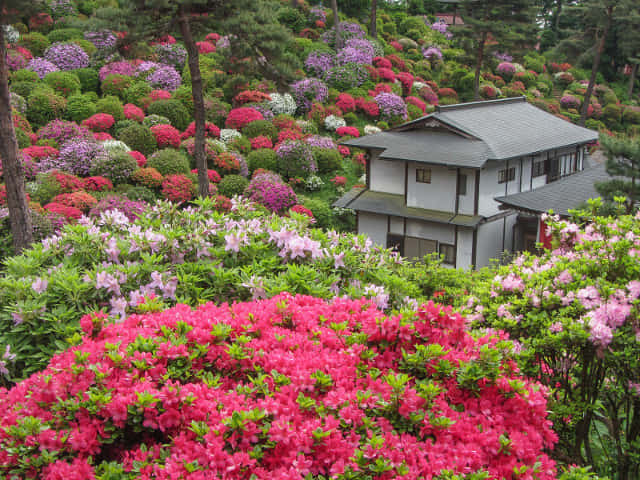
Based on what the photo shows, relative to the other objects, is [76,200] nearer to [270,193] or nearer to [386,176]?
[270,193]

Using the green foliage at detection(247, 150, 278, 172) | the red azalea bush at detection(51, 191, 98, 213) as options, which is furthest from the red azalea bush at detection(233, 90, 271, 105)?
the red azalea bush at detection(51, 191, 98, 213)

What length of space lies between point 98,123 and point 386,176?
1166 centimetres

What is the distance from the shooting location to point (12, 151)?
11.9 metres

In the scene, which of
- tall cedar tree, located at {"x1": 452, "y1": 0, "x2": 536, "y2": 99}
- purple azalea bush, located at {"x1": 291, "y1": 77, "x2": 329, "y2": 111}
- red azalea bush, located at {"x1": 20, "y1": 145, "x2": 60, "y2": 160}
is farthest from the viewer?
tall cedar tree, located at {"x1": 452, "y1": 0, "x2": 536, "y2": 99}

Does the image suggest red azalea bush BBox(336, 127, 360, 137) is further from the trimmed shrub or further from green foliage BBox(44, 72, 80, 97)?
green foliage BBox(44, 72, 80, 97)

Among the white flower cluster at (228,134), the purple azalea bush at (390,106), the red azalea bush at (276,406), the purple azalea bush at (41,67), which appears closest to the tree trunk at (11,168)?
the red azalea bush at (276,406)

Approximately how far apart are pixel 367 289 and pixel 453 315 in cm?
123

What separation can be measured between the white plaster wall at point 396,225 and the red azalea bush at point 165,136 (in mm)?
9267

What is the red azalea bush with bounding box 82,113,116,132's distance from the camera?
2289 cm

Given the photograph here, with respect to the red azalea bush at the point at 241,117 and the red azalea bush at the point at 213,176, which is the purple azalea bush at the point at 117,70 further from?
the red azalea bush at the point at 213,176

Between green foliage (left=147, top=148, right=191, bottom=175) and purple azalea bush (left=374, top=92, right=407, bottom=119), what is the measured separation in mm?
15678

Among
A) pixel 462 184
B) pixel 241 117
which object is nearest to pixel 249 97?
pixel 241 117

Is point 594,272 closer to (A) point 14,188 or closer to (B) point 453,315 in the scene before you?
(B) point 453,315

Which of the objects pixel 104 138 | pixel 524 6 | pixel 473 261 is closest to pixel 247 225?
pixel 473 261
